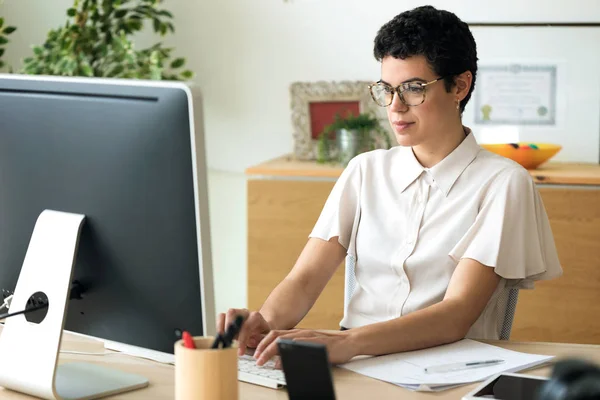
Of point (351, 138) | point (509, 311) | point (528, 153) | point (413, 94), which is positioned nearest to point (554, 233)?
point (528, 153)

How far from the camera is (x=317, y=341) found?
153 centimetres

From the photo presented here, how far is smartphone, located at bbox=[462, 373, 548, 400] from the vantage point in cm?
127

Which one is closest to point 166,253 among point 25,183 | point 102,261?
point 102,261

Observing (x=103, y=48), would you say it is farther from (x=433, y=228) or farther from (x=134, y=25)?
(x=433, y=228)

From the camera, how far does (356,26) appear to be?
364cm

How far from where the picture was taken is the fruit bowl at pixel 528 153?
319 centimetres

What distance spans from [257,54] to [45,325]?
2.54 m

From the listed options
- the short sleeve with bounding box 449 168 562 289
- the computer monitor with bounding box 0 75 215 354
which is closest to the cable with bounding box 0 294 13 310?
the computer monitor with bounding box 0 75 215 354

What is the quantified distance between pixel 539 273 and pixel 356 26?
6.43ft

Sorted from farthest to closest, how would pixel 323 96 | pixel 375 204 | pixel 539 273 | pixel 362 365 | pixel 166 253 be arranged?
pixel 323 96 < pixel 375 204 < pixel 539 273 < pixel 362 365 < pixel 166 253

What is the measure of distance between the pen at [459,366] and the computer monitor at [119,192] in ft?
1.48

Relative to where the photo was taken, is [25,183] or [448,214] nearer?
[25,183]

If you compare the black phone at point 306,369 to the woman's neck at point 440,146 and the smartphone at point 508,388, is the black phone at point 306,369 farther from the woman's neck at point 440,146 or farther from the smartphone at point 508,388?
the woman's neck at point 440,146

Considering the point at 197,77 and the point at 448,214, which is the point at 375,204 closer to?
the point at 448,214
